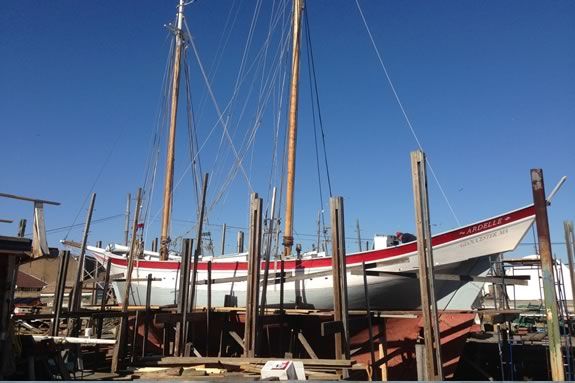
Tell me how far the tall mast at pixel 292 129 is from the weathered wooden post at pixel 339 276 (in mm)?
9135

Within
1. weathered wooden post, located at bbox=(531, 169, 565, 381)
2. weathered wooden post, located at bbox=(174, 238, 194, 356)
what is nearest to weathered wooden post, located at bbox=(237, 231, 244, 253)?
weathered wooden post, located at bbox=(174, 238, 194, 356)

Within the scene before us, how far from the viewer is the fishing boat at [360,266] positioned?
54.6 ft

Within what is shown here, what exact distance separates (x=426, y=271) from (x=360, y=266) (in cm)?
630

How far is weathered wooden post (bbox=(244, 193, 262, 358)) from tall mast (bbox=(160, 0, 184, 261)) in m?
13.1

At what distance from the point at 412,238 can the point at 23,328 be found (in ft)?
47.9

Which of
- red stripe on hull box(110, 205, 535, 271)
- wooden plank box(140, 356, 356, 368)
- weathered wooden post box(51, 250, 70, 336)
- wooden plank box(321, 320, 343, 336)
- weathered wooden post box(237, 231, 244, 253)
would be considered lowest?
wooden plank box(140, 356, 356, 368)

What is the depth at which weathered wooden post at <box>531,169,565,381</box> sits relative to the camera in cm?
902

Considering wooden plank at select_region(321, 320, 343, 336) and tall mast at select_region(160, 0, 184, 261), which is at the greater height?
tall mast at select_region(160, 0, 184, 261)

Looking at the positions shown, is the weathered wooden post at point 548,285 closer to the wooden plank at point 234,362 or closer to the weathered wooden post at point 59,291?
the wooden plank at point 234,362

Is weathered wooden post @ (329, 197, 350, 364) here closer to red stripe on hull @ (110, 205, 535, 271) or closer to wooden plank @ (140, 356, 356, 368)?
wooden plank @ (140, 356, 356, 368)

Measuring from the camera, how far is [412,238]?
62.0 ft

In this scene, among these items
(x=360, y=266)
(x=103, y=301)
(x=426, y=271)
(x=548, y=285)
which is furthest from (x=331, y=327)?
(x=103, y=301)

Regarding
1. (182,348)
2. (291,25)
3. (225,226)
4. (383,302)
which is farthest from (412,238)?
(225,226)

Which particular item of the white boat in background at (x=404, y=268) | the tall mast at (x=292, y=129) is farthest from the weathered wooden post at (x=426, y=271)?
the tall mast at (x=292, y=129)
